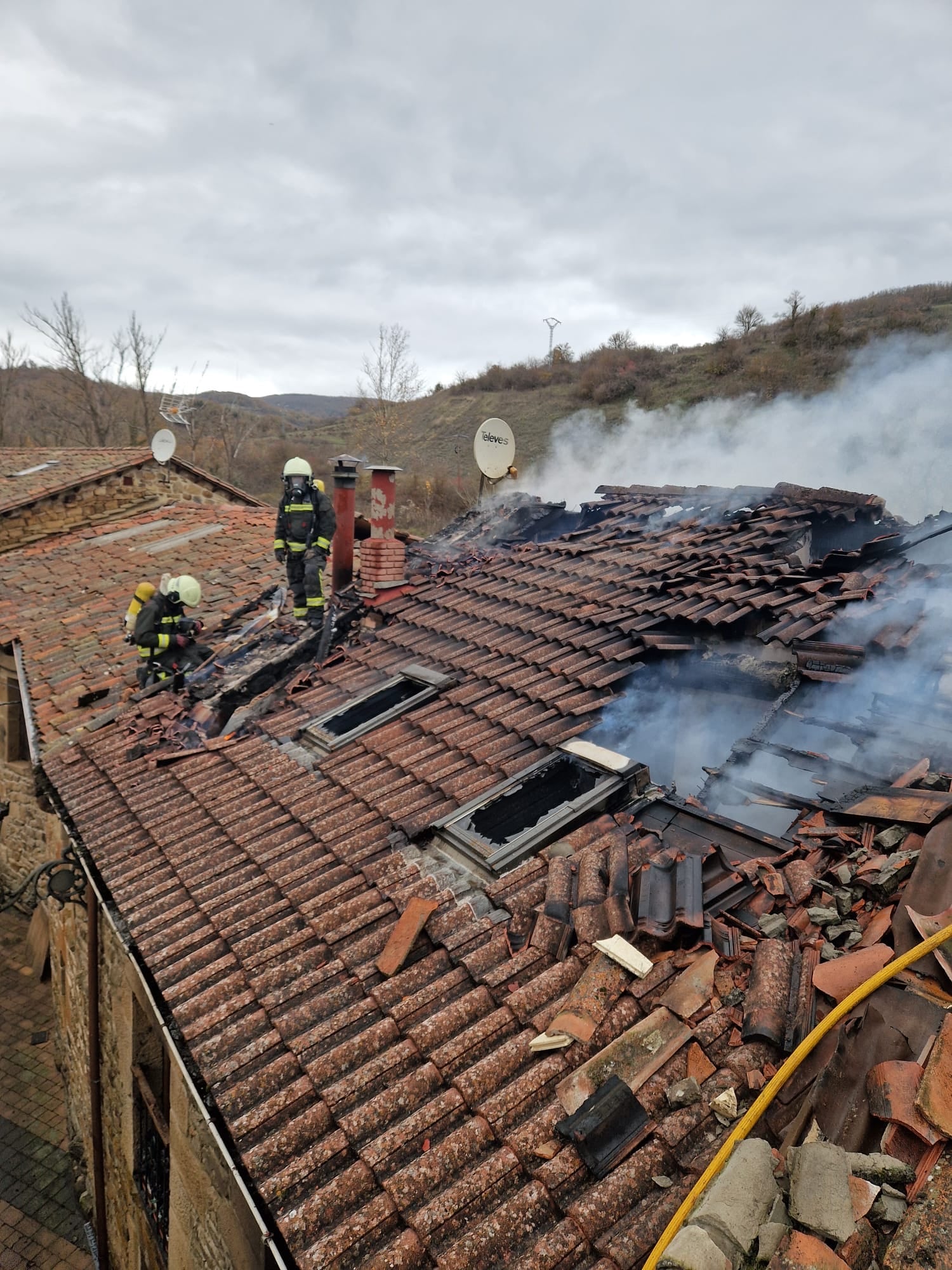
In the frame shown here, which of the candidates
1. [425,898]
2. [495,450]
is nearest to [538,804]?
[425,898]

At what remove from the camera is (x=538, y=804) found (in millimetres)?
4582

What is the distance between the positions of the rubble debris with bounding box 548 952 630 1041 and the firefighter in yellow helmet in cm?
633

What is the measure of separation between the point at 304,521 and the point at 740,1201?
7.82 metres

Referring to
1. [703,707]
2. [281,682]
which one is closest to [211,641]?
[281,682]

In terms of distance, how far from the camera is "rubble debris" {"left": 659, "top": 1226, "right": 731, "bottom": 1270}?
1.90 meters

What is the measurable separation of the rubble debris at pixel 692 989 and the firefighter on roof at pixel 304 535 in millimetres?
6178

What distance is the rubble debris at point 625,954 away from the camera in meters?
3.14

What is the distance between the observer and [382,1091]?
2.94m

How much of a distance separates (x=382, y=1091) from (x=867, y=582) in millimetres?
5137

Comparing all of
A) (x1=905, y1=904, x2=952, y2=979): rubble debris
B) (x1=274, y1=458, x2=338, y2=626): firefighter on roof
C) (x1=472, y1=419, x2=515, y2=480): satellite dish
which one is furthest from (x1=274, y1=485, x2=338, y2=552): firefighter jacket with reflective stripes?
(x1=905, y1=904, x2=952, y2=979): rubble debris

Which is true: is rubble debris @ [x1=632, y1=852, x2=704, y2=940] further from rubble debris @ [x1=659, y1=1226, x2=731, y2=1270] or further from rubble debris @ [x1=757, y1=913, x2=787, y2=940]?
rubble debris @ [x1=659, y1=1226, x2=731, y2=1270]

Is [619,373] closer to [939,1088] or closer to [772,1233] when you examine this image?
[939,1088]

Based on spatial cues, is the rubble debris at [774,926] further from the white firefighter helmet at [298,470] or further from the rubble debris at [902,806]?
the white firefighter helmet at [298,470]

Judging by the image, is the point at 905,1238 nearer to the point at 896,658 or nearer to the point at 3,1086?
the point at 896,658
